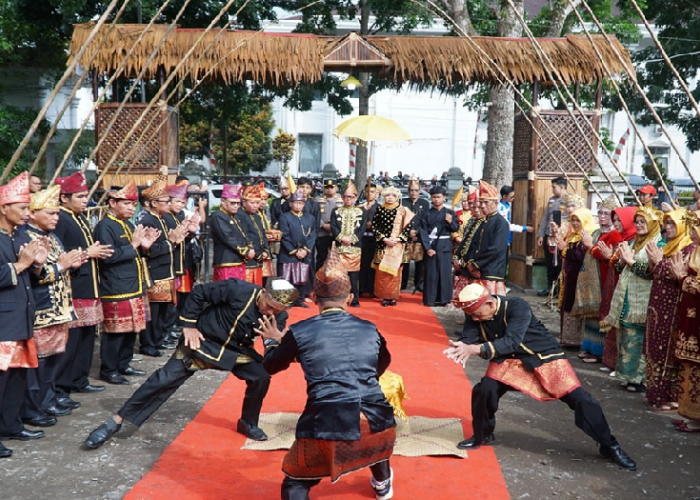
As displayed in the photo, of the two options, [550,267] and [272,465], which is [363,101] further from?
[272,465]

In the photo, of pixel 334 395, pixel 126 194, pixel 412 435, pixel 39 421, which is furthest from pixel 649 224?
pixel 39 421

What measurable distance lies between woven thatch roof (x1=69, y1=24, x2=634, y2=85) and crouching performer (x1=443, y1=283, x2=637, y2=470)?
6164 millimetres

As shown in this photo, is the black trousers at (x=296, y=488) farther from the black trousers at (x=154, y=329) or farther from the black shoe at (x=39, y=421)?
the black trousers at (x=154, y=329)

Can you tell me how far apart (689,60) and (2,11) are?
1655 centimetres

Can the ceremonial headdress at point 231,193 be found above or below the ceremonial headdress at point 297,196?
above

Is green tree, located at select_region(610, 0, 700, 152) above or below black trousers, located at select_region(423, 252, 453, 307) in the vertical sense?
above

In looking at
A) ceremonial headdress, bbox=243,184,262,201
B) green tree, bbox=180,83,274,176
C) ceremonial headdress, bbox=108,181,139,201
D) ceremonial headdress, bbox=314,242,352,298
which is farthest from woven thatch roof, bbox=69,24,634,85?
green tree, bbox=180,83,274,176

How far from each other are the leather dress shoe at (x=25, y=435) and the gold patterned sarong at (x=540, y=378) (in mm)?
2987

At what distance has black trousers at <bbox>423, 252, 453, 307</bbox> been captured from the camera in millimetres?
10219

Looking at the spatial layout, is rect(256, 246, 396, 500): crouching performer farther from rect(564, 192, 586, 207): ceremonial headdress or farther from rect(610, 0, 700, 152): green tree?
rect(610, 0, 700, 152): green tree

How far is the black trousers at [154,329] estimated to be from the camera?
289 inches

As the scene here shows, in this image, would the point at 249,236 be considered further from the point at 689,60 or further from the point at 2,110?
the point at 689,60

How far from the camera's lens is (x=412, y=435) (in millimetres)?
5043

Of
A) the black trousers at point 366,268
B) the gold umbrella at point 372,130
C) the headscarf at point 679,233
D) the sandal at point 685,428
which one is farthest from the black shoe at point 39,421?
the black trousers at point 366,268
